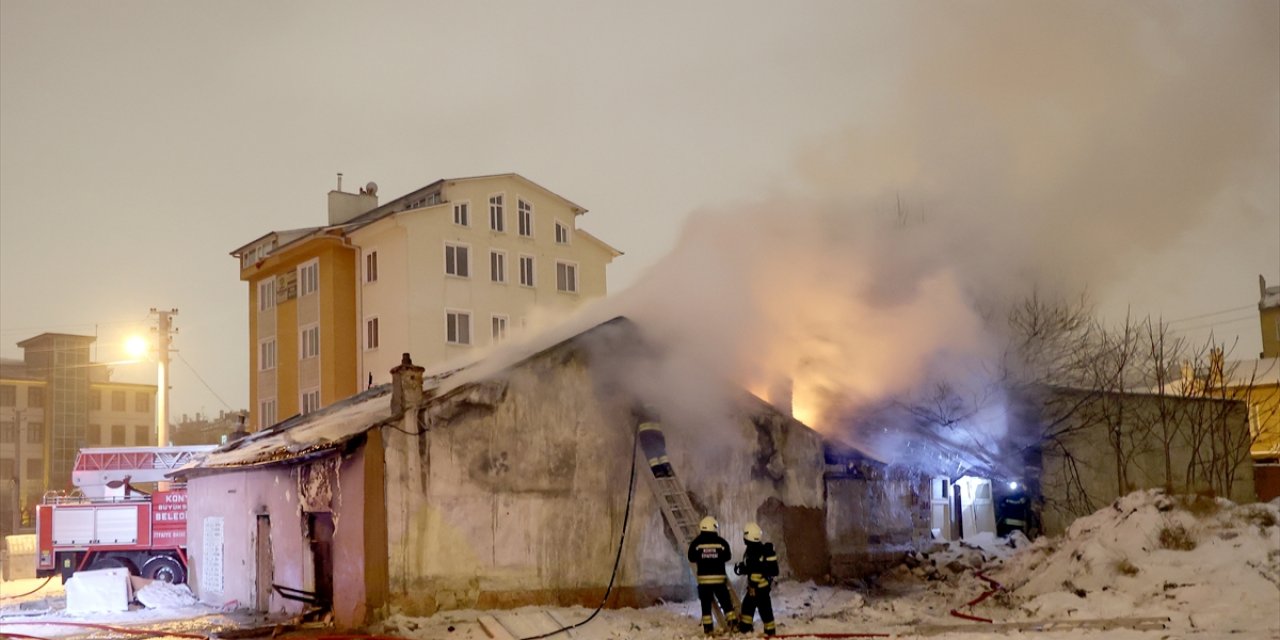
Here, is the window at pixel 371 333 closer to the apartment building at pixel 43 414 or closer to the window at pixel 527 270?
the window at pixel 527 270

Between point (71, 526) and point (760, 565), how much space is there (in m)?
19.8

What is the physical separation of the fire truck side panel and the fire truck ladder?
1640 cm

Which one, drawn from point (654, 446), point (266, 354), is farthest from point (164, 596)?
point (266, 354)

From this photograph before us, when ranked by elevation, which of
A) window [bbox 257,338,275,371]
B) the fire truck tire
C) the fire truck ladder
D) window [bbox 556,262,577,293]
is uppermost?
window [bbox 556,262,577,293]

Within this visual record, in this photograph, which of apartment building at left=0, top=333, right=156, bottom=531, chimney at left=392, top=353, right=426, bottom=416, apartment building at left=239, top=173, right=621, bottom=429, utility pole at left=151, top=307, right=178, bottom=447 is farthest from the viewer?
apartment building at left=0, top=333, right=156, bottom=531

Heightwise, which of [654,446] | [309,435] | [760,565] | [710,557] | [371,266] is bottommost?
[760,565]

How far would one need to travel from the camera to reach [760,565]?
47.5 ft

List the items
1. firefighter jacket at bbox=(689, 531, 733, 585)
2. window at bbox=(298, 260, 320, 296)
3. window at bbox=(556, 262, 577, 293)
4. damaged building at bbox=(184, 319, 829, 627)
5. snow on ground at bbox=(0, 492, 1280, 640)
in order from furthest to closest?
window at bbox=(556, 262, 577, 293), window at bbox=(298, 260, 320, 296), damaged building at bbox=(184, 319, 829, 627), firefighter jacket at bbox=(689, 531, 733, 585), snow on ground at bbox=(0, 492, 1280, 640)

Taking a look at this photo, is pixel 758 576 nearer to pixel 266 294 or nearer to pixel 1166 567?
pixel 1166 567

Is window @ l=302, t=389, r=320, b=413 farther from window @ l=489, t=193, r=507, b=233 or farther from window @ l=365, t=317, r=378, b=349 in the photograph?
window @ l=489, t=193, r=507, b=233

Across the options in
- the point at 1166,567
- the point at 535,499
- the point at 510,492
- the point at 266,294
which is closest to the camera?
the point at 1166,567

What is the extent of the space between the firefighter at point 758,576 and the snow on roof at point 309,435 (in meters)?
5.64

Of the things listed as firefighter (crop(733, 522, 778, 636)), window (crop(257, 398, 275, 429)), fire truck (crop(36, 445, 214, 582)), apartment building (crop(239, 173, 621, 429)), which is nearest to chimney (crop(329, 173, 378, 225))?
apartment building (crop(239, 173, 621, 429))

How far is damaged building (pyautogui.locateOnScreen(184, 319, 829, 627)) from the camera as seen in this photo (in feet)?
51.5
